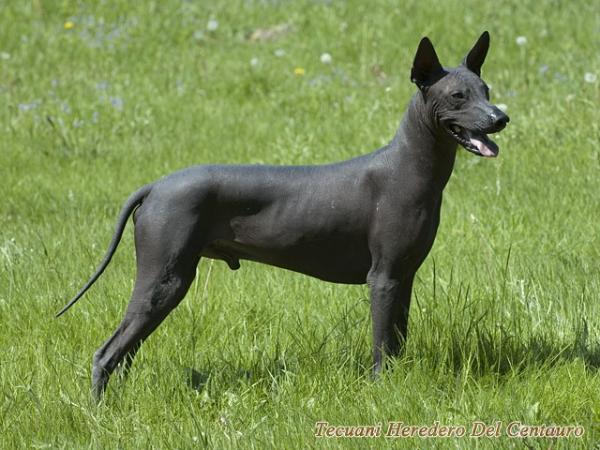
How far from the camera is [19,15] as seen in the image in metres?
12.8

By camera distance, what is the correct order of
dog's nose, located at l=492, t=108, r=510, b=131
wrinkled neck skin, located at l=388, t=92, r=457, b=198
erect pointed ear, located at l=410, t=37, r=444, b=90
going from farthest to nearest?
wrinkled neck skin, located at l=388, t=92, r=457, b=198 → erect pointed ear, located at l=410, t=37, r=444, b=90 → dog's nose, located at l=492, t=108, r=510, b=131

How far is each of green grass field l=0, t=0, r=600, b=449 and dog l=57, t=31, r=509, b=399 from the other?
333mm

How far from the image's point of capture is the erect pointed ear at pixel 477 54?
159 inches

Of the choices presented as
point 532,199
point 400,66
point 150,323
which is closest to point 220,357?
point 150,323

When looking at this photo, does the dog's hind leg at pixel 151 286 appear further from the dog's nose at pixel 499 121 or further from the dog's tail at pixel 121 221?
the dog's nose at pixel 499 121

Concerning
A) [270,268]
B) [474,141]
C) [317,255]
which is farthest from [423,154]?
[270,268]

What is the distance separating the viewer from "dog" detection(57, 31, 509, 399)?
3.95m

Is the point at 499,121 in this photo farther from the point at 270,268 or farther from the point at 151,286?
the point at 270,268

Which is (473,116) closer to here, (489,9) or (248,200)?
(248,200)

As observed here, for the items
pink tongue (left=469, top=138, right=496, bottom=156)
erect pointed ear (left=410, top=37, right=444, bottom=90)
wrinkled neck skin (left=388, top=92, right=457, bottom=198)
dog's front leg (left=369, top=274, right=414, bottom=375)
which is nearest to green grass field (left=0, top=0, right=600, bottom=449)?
dog's front leg (left=369, top=274, right=414, bottom=375)

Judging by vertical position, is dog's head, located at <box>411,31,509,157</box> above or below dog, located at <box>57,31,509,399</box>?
above

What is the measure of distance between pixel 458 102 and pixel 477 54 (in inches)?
11.0

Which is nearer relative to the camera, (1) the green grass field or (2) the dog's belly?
(1) the green grass field

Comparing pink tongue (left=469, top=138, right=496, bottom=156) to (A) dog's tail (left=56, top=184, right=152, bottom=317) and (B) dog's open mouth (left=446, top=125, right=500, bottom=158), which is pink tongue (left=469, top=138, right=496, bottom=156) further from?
(A) dog's tail (left=56, top=184, right=152, bottom=317)
